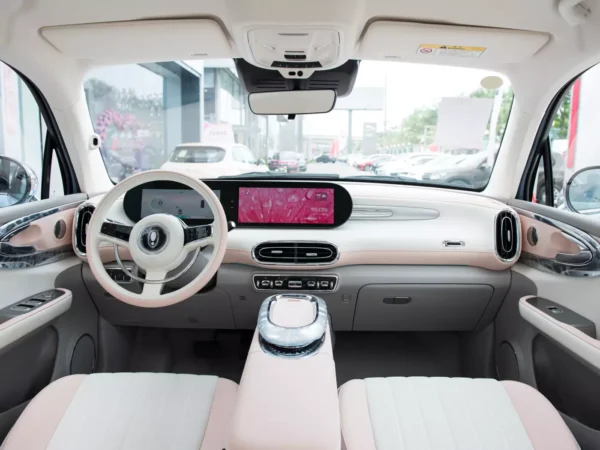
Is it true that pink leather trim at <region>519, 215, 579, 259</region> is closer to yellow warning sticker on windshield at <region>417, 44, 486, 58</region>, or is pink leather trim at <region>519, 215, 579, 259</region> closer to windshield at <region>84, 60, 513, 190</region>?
windshield at <region>84, 60, 513, 190</region>

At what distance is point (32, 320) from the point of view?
6.24ft

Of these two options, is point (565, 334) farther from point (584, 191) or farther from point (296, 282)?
point (296, 282)

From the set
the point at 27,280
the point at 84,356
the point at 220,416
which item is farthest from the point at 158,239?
the point at 84,356

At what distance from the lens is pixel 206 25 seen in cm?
201

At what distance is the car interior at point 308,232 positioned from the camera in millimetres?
1519

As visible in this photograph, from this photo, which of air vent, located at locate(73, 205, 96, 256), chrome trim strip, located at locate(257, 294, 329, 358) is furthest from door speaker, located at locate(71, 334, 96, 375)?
chrome trim strip, located at locate(257, 294, 329, 358)

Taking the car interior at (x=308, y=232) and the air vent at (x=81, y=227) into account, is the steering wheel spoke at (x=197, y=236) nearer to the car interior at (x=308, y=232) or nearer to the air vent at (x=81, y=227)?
the car interior at (x=308, y=232)

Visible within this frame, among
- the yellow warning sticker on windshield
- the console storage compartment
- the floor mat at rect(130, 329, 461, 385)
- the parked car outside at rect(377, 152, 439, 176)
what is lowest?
the floor mat at rect(130, 329, 461, 385)

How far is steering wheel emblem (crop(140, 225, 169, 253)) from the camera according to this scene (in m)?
1.69

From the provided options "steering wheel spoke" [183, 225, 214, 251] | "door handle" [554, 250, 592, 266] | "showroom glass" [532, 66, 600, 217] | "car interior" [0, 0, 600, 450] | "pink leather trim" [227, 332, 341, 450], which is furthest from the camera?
"showroom glass" [532, 66, 600, 217]

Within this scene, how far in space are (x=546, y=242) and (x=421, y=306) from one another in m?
0.71

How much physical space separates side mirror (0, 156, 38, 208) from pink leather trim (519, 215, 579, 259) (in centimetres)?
273

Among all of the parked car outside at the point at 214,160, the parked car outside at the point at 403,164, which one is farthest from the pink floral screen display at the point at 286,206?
the parked car outside at the point at 403,164

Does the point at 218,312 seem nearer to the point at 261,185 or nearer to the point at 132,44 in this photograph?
the point at 261,185
